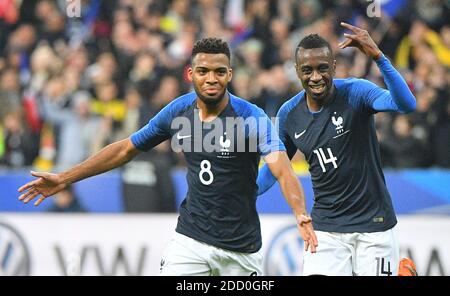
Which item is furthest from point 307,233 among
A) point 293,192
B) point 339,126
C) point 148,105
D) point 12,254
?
point 148,105

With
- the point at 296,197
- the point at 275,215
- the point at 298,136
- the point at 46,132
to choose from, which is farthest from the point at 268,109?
the point at 296,197

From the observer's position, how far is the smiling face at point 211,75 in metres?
7.42

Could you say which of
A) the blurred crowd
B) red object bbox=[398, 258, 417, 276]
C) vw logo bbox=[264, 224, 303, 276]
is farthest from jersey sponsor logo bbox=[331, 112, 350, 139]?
the blurred crowd

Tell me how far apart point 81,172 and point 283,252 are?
15.0ft

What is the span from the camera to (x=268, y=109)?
13.2 metres

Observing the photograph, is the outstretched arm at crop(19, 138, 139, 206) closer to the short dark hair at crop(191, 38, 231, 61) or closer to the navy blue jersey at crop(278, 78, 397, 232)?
the short dark hair at crop(191, 38, 231, 61)

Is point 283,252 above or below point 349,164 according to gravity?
below

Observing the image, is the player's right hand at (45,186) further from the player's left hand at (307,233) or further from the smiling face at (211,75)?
the player's left hand at (307,233)

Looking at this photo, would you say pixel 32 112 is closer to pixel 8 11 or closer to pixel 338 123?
pixel 8 11

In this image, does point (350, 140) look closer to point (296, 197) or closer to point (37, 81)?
point (296, 197)

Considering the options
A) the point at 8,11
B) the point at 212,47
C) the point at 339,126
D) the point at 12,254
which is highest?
the point at 8,11

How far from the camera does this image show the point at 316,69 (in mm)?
7738

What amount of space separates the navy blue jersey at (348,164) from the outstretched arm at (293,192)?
0.62 m
